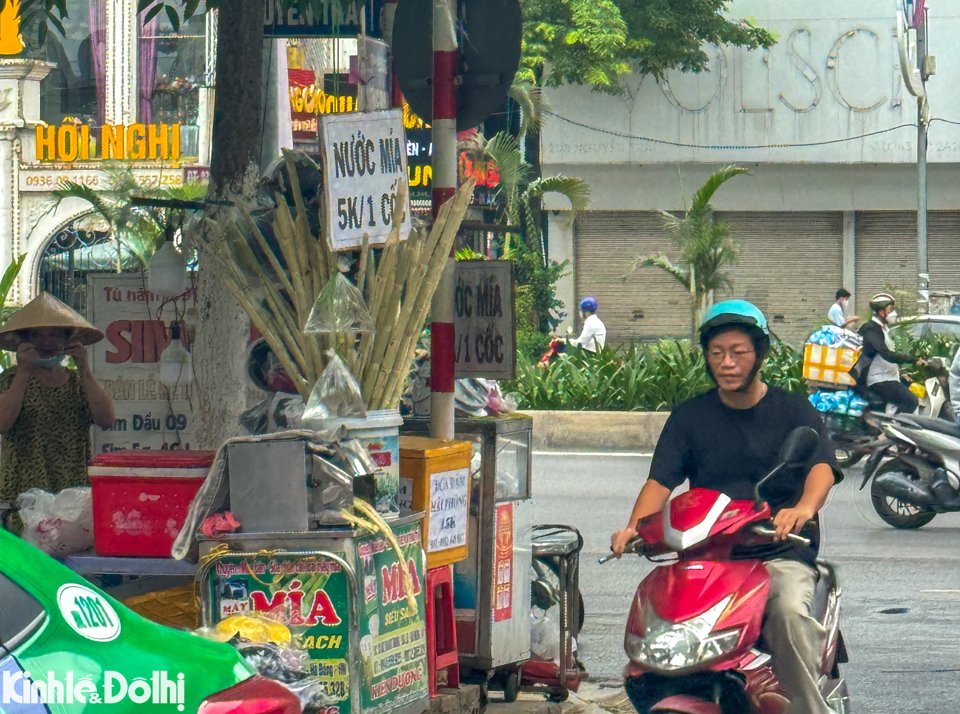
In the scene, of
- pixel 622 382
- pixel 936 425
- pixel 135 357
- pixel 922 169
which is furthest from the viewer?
pixel 922 169

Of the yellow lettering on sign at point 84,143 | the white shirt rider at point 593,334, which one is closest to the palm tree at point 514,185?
the white shirt rider at point 593,334

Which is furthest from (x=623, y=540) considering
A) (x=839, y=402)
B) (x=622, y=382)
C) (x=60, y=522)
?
(x=622, y=382)

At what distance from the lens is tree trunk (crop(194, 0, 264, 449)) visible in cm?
602

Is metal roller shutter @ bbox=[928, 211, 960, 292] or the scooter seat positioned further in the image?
metal roller shutter @ bbox=[928, 211, 960, 292]

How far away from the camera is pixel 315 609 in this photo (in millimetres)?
4316

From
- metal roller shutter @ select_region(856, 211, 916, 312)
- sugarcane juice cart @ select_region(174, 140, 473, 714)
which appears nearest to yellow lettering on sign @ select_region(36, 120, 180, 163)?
metal roller shutter @ select_region(856, 211, 916, 312)

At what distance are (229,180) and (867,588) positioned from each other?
16.1 ft

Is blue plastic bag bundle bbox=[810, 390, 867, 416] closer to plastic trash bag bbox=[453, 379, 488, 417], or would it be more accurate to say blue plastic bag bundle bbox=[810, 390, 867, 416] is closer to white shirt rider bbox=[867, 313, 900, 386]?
white shirt rider bbox=[867, 313, 900, 386]

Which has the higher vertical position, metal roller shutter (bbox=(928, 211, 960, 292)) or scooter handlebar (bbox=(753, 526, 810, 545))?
metal roller shutter (bbox=(928, 211, 960, 292))

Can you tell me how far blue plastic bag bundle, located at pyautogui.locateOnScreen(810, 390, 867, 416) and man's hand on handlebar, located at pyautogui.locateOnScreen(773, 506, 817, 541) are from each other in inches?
382

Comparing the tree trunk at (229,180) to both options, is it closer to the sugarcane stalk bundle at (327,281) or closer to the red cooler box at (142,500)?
the sugarcane stalk bundle at (327,281)

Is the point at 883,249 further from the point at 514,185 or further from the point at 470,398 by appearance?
the point at 470,398

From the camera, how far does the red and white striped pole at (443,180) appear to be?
5344mm

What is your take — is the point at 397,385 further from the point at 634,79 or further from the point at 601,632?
the point at 634,79
